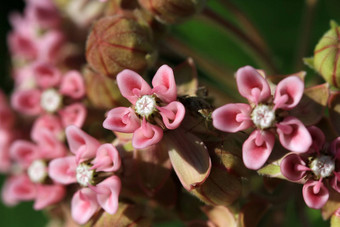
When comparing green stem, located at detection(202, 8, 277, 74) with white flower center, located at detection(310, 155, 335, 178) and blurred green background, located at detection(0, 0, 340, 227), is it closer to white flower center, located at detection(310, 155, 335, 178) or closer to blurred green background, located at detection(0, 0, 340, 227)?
blurred green background, located at detection(0, 0, 340, 227)

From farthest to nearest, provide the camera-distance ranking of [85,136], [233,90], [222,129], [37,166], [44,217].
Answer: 1. [44,217]
2. [233,90]
3. [37,166]
4. [85,136]
5. [222,129]

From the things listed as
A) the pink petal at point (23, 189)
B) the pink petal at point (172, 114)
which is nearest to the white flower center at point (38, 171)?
the pink petal at point (23, 189)

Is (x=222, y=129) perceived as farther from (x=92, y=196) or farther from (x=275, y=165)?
(x=92, y=196)

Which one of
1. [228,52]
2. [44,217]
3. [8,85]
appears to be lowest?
[44,217]

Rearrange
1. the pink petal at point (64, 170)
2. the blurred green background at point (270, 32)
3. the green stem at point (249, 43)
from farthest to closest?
the blurred green background at point (270, 32), the green stem at point (249, 43), the pink petal at point (64, 170)

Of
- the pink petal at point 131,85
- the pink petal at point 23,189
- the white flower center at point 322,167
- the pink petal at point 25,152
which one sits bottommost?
the pink petal at point 23,189

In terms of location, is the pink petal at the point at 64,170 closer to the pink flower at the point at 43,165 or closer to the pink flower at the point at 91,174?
the pink flower at the point at 91,174

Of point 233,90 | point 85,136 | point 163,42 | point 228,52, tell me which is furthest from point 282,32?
point 85,136
